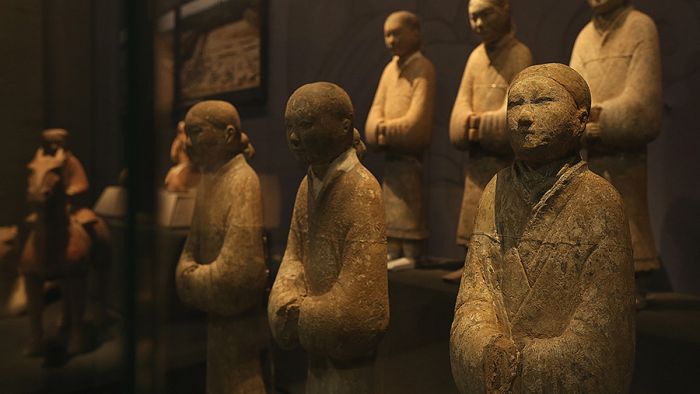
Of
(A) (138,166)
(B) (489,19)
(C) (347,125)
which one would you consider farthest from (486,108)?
(A) (138,166)

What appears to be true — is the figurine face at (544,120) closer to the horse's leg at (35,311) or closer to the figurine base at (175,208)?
the figurine base at (175,208)

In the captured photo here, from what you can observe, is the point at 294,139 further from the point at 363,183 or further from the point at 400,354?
the point at 400,354

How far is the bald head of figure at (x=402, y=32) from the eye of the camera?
13.6 feet

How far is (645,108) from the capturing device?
3.07 m

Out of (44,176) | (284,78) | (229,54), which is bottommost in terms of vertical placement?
(44,176)

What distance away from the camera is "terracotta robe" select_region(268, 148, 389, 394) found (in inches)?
95.7

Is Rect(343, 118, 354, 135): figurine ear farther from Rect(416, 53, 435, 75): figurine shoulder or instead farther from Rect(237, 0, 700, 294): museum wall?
Rect(416, 53, 435, 75): figurine shoulder

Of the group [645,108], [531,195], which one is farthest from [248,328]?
[645,108]

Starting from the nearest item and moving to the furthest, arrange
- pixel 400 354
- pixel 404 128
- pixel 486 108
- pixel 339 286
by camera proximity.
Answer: pixel 339 286
pixel 400 354
pixel 486 108
pixel 404 128

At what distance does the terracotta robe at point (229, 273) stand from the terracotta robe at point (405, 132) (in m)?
1.28

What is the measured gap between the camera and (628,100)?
10.0 feet

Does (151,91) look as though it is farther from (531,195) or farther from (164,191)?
(531,195)

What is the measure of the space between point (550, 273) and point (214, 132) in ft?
5.94

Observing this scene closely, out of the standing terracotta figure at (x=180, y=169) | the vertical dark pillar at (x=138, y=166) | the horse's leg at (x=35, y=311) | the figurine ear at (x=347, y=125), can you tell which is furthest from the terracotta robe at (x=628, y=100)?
the horse's leg at (x=35, y=311)
